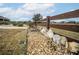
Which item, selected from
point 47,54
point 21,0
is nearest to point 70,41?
point 47,54

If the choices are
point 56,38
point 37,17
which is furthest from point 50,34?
point 37,17

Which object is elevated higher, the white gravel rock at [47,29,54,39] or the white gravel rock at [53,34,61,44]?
the white gravel rock at [47,29,54,39]

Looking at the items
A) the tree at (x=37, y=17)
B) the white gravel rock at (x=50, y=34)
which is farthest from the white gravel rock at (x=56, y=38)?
the tree at (x=37, y=17)

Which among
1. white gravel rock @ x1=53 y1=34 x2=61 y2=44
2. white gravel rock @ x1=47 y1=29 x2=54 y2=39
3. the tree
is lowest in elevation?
white gravel rock @ x1=53 y1=34 x2=61 y2=44

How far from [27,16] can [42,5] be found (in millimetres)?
278

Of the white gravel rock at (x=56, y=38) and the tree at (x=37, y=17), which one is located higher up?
the tree at (x=37, y=17)

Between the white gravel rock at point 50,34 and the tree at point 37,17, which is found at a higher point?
the tree at point 37,17

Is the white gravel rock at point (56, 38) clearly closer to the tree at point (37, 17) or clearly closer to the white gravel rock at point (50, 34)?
the white gravel rock at point (50, 34)

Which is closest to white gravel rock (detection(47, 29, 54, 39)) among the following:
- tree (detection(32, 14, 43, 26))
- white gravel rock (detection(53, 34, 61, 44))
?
white gravel rock (detection(53, 34, 61, 44))

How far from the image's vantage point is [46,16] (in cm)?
379

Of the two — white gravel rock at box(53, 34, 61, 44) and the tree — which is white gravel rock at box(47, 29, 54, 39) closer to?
white gravel rock at box(53, 34, 61, 44)

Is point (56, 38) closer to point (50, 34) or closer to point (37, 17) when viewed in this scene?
point (50, 34)

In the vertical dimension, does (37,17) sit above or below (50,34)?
above

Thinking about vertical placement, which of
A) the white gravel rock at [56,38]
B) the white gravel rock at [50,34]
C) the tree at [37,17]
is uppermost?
the tree at [37,17]
